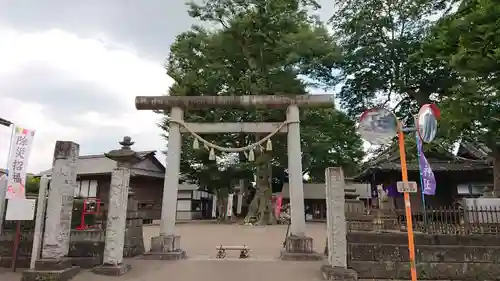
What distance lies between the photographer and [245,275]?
8047 millimetres

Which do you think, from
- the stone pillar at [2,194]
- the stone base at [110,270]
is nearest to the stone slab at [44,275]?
the stone base at [110,270]

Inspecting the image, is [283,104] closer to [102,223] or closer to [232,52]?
[102,223]

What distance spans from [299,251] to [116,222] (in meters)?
5.06

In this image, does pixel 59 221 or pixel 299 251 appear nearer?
pixel 59 221

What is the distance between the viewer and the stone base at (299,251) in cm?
955

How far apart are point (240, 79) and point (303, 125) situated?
610 cm

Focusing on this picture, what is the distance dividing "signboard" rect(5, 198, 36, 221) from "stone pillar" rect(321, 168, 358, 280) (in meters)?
7.40

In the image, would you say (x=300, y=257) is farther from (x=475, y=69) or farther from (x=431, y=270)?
(x=475, y=69)

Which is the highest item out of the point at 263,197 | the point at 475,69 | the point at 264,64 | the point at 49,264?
the point at 264,64

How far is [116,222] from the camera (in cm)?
830

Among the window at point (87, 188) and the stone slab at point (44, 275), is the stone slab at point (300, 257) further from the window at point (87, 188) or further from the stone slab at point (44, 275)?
the window at point (87, 188)

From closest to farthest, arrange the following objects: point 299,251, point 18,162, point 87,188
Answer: point 18,162
point 299,251
point 87,188

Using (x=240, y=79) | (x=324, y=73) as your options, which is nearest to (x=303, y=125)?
(x=324, y=73)

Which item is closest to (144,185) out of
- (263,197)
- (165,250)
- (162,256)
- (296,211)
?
(263,197)
